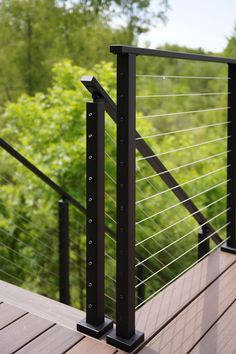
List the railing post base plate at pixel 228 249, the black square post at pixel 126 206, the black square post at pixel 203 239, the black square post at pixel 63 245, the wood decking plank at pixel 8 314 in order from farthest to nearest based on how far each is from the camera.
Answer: the black square post at pixel 63 245
the black square post at pixel 203 239
the railing post base plate at pixel 228 249
the wood decking plank at pixel 8 314
the black square post at pixel 126 206

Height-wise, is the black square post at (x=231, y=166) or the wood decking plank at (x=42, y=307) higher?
the black square post at (x=231, y=166)

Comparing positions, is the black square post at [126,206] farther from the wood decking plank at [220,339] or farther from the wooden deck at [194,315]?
the wood decking plank at [220,339]

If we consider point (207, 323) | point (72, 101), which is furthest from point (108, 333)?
point (72, 101)

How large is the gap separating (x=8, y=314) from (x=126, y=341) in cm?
54

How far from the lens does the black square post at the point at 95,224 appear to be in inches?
70.6

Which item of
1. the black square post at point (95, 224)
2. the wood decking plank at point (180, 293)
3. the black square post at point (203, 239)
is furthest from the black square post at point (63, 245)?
the black square post at point (95, 224)

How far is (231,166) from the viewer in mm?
2727

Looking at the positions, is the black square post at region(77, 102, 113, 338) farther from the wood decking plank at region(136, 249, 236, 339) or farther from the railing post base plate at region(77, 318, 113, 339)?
the wood decking plank at region(136, 249, 236, 339)

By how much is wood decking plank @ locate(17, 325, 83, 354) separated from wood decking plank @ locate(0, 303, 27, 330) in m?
0.18

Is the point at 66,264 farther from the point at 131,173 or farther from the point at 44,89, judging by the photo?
the point at 44,89

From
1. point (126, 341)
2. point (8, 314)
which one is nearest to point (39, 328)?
point (8, 314)

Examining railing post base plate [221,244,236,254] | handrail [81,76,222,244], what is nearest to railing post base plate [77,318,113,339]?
handrail [81,76,222,244]

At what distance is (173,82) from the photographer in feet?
54.7

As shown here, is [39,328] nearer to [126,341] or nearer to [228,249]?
[126,341]
